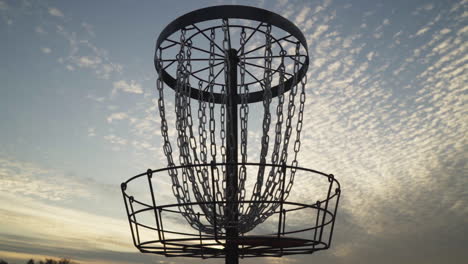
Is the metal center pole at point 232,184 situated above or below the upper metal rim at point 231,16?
below

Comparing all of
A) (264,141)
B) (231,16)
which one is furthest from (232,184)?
(231,16)

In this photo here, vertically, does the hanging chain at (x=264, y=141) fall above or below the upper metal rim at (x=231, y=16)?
below

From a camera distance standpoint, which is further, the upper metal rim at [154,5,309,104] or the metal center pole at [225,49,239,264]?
the metal center pole at [225,49,239,264]

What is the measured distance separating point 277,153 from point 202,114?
31.6 inches

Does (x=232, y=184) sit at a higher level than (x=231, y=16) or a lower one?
lower

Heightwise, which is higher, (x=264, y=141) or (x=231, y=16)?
(x=231, y=16)

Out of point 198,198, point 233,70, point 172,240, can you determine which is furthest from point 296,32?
point 172,240

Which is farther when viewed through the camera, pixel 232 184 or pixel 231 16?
pixel 232 184

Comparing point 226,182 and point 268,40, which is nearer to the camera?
point 226,182

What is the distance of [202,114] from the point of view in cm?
360

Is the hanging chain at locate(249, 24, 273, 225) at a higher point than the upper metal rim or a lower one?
lower

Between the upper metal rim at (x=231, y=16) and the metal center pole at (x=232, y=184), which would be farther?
the metal center pole at (x=232, y=184)

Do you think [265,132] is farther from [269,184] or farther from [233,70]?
[233,70]

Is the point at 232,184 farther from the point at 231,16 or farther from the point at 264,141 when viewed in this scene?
the point at 231,16
